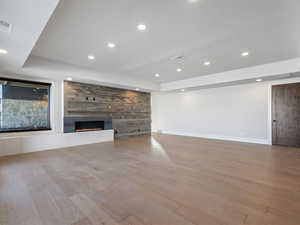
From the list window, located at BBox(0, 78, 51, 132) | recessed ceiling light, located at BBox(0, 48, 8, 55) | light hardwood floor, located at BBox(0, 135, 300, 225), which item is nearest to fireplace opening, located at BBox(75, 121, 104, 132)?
window, located at BBox(0, 78, 51, 132)

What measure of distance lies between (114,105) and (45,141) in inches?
121

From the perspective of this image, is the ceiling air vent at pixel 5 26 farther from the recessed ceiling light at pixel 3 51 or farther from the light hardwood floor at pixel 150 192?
the light hardwood floor at pixel 150 192

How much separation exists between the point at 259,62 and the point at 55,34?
226 inches

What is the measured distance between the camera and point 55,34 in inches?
120

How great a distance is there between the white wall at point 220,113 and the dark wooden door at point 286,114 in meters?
0.28

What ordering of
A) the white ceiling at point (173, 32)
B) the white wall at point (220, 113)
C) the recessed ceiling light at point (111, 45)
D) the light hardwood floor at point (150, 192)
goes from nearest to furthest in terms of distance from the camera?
the light hardwood floor at point (150, 192)
the white ceiling at point (173, 32)
the recessed ceiling light at point (111, 45)
the white wall at point (220, 113)

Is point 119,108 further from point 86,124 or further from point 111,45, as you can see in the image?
point 111,45

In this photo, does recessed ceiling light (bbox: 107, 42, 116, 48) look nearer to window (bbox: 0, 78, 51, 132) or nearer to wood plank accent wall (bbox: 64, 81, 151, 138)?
wood plank accent wall (bbox: 64, 81, 151, 138)

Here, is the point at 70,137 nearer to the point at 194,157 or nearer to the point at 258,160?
the point at 194,157

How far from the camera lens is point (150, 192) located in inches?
87.5

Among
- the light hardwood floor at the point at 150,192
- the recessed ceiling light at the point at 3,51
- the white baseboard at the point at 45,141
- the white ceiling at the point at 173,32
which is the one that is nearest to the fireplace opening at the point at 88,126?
the white baseboard at the point at 45,141

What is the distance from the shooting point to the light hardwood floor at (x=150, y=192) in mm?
1679

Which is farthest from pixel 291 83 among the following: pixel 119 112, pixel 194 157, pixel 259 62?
pixel 119 112

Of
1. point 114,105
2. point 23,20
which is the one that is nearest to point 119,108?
point 114,105
